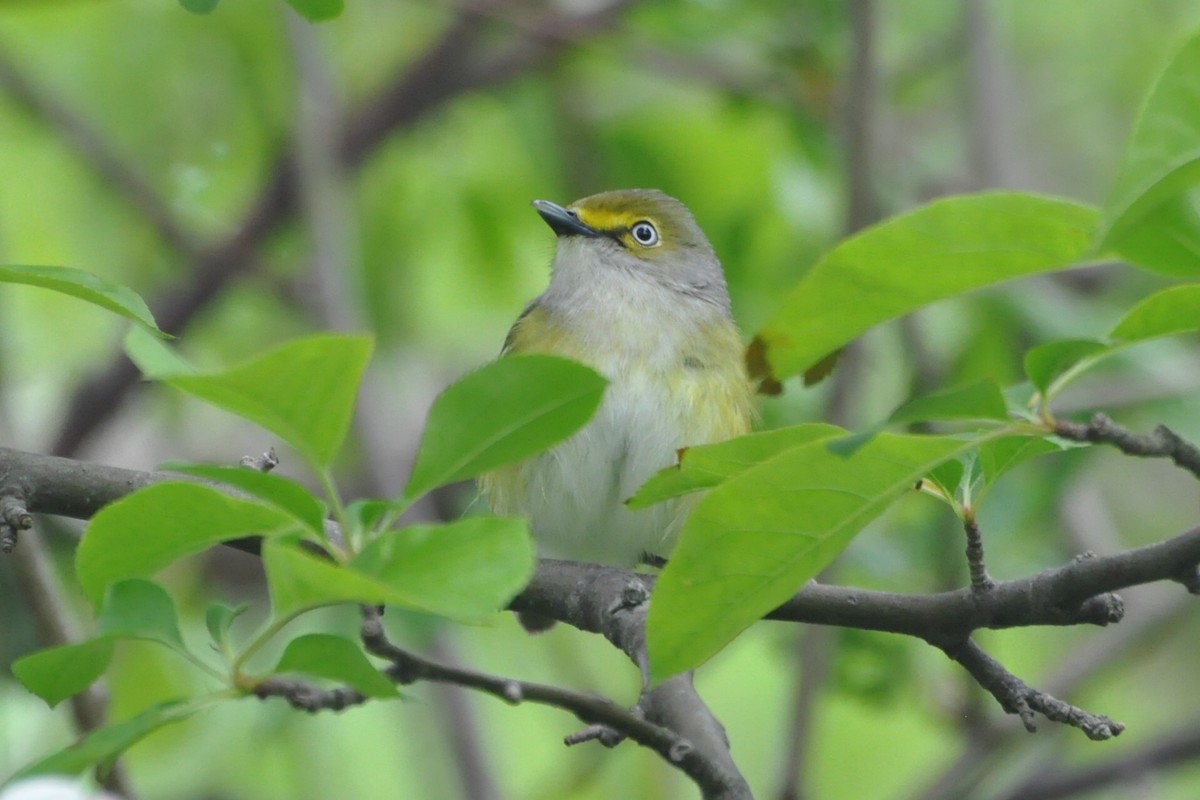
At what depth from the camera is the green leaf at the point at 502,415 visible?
201 centimetres

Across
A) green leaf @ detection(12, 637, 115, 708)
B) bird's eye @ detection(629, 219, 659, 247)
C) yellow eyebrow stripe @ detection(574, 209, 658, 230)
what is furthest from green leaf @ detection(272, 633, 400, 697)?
bird's eye @ detection(629, 219, 659, 247)

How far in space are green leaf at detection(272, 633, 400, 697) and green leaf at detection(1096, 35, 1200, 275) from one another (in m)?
1.08

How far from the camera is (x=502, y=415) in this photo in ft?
6.73

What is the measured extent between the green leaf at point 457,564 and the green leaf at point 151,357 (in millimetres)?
339

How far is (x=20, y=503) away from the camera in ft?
8.50

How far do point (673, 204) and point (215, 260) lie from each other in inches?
93.9

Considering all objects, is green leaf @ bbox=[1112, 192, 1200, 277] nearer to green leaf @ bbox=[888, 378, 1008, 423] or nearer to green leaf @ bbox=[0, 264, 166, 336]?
green leaf @ bbox=[888, 378, 1008, 423]

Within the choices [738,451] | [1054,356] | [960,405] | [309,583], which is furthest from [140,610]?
[1054,356]

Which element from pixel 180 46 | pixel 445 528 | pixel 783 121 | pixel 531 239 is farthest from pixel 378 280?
pixel 445 528

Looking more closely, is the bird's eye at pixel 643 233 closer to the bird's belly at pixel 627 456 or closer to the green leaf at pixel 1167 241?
the bird's belly at pixel 627 456

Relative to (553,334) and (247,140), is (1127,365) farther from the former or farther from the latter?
(247,140)

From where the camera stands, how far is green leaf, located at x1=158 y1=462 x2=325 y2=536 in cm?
190

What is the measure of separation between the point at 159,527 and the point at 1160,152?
133 cm

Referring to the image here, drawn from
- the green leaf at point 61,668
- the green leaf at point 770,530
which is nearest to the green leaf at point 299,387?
the green leaf at point 61,668
